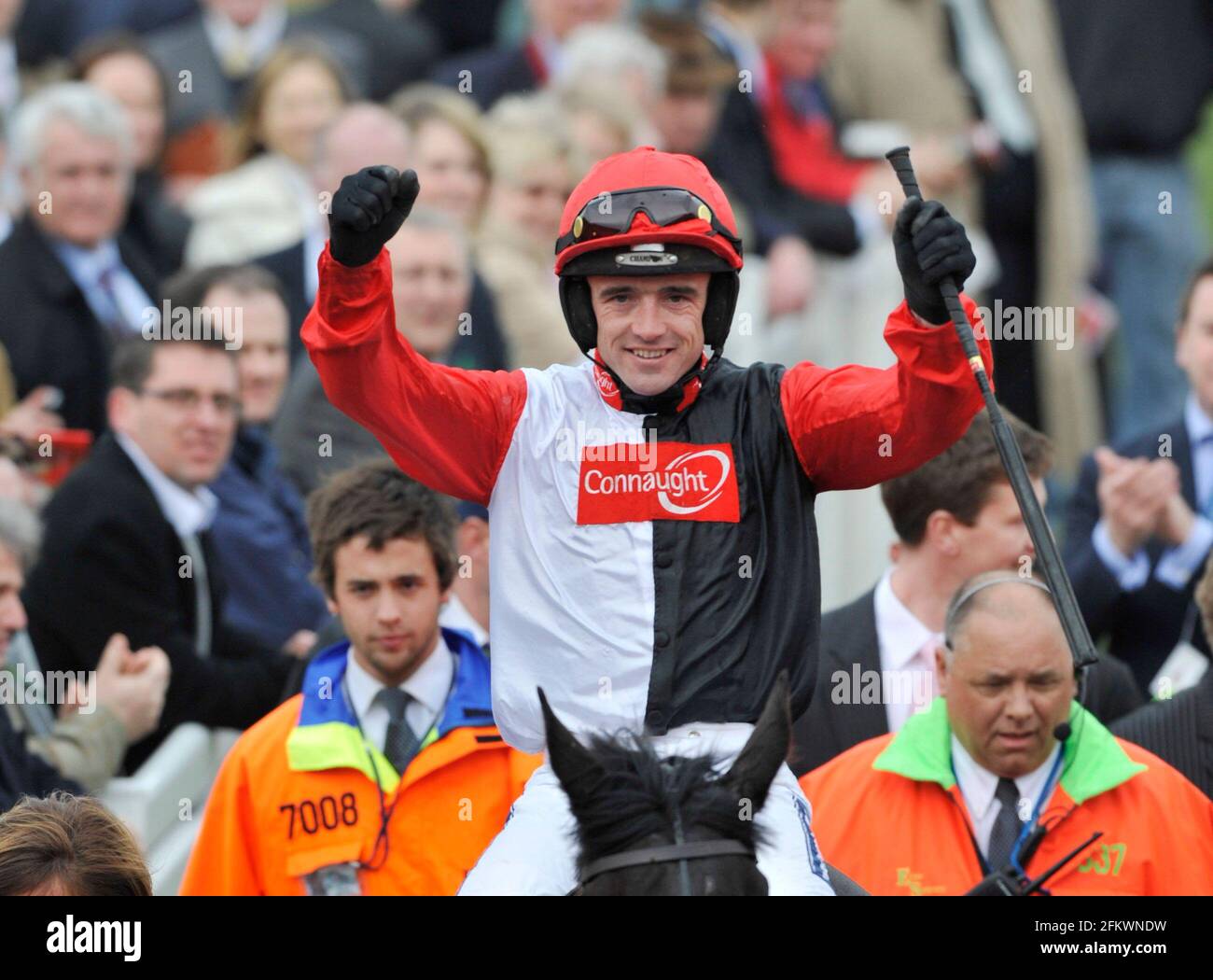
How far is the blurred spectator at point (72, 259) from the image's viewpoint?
8.80 m

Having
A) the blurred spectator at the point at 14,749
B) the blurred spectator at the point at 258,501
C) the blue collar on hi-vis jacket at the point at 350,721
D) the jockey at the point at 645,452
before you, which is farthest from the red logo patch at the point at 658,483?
the blurred spectator at the point at 258,501

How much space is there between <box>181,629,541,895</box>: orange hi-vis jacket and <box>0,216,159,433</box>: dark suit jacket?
9.42ft

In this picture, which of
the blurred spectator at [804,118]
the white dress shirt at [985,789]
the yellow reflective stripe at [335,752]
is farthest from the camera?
the blurred spectator at [804,118]

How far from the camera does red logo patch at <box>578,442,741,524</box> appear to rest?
5.16 m

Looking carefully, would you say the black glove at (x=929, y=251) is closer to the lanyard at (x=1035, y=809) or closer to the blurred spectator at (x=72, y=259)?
the lanyard at (x=1035, y=809)

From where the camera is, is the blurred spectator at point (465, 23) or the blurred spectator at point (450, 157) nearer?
the blurred spectator at point (450, 157)

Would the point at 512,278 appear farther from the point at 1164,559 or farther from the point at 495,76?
the point at 1164,559

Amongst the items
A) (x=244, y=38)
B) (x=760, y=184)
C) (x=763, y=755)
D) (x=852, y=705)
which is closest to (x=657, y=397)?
(x=763, y=755)

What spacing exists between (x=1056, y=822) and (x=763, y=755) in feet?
5.69

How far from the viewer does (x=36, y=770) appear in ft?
21.4

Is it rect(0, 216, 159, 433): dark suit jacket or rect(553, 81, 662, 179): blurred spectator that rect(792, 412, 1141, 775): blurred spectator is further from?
rect(553, 81, 662, 179): blurred spectator

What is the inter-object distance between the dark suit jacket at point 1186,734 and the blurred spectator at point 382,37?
20.7ft
